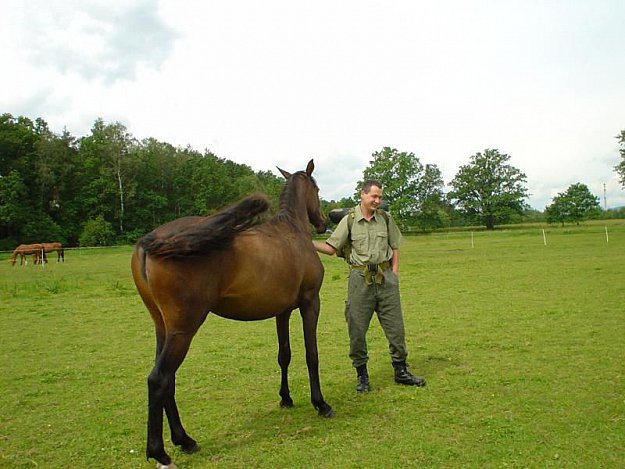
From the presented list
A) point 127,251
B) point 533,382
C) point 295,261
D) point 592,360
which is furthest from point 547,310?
point 127,251

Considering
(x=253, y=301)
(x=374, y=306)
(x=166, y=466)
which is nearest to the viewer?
(x=166, y=466)

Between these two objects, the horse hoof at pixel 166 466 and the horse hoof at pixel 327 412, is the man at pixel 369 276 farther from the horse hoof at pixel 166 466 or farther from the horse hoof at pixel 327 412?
the horse hoof at pixel 166 466

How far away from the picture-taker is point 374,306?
545cm

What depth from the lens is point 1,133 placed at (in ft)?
150

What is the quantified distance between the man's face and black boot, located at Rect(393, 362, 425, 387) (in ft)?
6.27

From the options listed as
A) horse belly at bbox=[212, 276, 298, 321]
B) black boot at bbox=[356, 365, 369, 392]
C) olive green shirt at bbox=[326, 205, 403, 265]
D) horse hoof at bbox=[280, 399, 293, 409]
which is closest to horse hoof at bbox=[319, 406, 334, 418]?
horse hoof at bbox=[280, 399, 293, 409]

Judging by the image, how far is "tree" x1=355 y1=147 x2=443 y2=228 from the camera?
A: 64875 millimetres

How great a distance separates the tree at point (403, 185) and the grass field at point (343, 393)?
180 ft

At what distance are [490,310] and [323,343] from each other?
420cm

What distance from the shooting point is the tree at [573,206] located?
214ft

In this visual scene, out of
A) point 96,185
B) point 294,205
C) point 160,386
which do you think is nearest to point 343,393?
point 294,205

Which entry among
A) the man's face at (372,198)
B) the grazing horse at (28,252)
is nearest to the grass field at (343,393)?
the man's face at (372,198)

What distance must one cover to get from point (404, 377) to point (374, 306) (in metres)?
0.90

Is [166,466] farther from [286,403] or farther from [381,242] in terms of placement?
[381,242]
